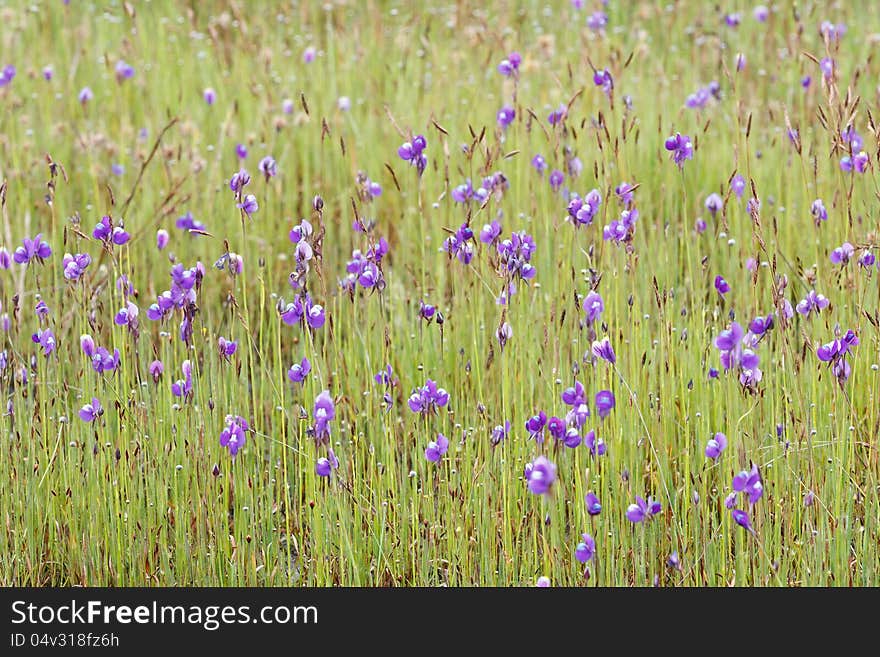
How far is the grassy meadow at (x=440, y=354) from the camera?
2.42 m

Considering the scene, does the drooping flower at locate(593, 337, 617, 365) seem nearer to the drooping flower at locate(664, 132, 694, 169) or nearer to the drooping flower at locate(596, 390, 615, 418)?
the drooping flower at locate(596, 390, 615, 418)

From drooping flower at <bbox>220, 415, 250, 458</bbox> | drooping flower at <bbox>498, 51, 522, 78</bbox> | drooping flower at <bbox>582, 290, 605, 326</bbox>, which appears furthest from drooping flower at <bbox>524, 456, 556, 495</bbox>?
drooping flower at <bbox>498, 51, 522, 78</bbox>

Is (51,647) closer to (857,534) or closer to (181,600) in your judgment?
(181,600)

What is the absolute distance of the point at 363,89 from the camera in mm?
5316

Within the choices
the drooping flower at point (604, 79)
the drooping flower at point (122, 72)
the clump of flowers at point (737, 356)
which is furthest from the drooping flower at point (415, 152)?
the drooping flower at point (122, 72)

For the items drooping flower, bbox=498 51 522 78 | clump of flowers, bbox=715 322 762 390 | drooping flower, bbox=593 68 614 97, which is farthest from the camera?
drooping flower, bbox=498 51 522 78

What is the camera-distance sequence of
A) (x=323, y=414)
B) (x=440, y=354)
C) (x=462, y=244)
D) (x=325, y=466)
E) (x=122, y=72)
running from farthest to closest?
(x=122, y=72) < (x=440, y=354) < (x=462, y=244) < (x=325, y=466) < (x=323, y=414)

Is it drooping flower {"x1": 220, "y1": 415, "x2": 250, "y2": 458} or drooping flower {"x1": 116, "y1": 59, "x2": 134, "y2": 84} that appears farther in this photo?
drooping flower {"x1": 116, "y1": 59, "x2": 134, "y2": 84}

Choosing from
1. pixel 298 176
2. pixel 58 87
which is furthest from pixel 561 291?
pixel 58 87

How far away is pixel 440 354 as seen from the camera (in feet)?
9.63

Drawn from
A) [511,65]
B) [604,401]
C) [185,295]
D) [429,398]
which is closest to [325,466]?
[429,398]

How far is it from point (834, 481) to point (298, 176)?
114 inches

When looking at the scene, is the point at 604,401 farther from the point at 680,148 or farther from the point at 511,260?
the point at 680,148

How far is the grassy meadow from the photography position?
2.42 m
